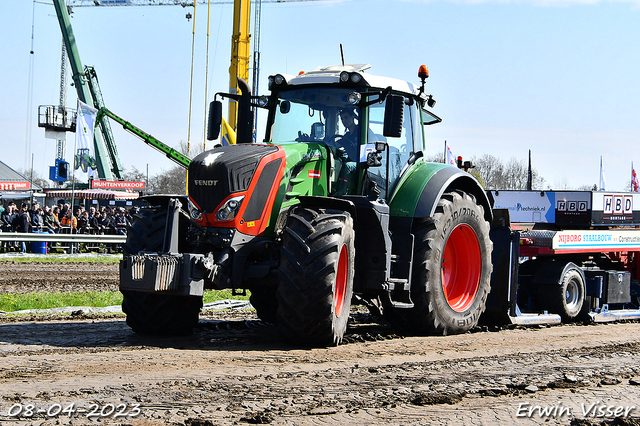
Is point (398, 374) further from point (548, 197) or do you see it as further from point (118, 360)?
point (548, 197)

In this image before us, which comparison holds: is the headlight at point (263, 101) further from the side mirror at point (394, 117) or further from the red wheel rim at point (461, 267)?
the red wheel rim at point (461, 267)

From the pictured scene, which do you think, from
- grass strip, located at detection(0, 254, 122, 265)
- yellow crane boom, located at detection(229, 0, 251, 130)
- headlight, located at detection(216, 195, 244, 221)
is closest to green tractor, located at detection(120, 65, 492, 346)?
headlight, located at detection(216, 195, 244, 221)

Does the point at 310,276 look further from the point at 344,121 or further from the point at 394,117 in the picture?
the point at 344,121

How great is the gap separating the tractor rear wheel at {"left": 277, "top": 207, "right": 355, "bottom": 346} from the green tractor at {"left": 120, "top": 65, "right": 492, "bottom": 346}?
0.5 inches

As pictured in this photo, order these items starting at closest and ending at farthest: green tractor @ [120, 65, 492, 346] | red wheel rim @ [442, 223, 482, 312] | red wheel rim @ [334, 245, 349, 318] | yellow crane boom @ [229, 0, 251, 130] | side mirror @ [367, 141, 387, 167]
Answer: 1. green tractor @ [120, 65, 492, 346]
2. red wheel rim @ [334, 245, 349, 318]
3. side mirror @ [367, 141, 387, 167]
4. red wheel rim @ [442, 223, 482, 312]
5. yellow crane boom @ [229, 0, 251, 130]

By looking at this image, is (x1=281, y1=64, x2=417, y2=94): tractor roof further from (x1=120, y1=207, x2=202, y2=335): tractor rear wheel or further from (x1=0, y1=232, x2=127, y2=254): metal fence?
(x1=0, y1=232, x2=127, y2=254): metal fence

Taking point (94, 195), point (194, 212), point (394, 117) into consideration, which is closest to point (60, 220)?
point (94, 195)

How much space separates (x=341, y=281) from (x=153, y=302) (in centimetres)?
200

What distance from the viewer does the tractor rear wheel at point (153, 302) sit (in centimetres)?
750

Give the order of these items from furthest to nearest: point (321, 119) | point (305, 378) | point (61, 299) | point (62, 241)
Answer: point (62, 241) → point (61, 299) → point (321, 119) → point (305, 378)

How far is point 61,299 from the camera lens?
11492mm

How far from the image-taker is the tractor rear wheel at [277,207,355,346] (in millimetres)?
6574

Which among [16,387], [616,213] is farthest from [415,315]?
[616,213]

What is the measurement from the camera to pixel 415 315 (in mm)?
8172
